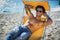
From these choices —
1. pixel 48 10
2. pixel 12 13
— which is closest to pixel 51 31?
pixel 48 10

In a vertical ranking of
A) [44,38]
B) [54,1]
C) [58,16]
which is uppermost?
[54,1]

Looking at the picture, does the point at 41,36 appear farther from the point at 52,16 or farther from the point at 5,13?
the point at 5,13

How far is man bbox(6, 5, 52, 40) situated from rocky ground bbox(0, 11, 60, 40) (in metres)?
0.04

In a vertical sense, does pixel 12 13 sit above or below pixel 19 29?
above

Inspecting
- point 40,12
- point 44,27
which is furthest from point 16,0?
point 44,27

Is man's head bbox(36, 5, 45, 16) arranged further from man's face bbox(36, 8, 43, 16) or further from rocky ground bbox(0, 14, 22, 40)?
rocky ground bbox(0, 14, 22, 40)

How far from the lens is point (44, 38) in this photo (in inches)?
54.4

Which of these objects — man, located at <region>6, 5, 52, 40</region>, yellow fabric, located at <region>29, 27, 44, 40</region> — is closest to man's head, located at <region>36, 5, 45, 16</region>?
man, located at <region>6, 5, 52, 40</region>

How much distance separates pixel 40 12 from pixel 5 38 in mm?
377

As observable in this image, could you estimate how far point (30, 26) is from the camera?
141 cm

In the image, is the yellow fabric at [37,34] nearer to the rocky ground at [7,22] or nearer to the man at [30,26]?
the man at [30,26]

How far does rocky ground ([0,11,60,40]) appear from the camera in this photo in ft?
4.52

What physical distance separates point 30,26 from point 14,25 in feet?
0.46

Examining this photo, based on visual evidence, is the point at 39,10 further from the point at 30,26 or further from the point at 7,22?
the point at 7,22
